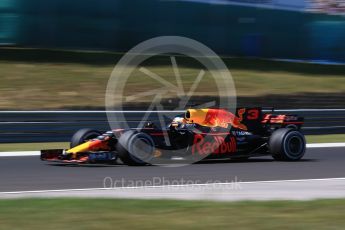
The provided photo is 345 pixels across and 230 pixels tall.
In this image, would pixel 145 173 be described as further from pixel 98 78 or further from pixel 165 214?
pixel 98 78

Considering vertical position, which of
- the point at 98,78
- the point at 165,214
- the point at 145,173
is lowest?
the point at 145,173

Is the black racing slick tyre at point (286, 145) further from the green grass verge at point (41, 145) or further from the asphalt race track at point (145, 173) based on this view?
the green grass verge at point (41, 145)

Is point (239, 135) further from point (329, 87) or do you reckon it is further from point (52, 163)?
point (329, 87)

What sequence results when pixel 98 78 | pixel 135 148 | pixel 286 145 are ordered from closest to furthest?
pixel 135 148, pixel 286 145, pixel 98 78

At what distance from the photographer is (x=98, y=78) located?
2175 cm

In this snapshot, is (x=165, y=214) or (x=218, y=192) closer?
(x=165, y=214)

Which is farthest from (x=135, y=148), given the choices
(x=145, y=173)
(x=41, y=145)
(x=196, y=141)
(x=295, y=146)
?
(x=41, y=145)

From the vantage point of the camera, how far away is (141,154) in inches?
433

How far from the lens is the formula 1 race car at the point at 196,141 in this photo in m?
11.0

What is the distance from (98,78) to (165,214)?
50.8ft

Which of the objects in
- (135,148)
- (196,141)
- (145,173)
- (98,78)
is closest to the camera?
(145,173)

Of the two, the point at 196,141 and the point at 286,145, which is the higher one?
the point at 196,141

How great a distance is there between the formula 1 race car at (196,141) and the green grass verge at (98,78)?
7.74 meters

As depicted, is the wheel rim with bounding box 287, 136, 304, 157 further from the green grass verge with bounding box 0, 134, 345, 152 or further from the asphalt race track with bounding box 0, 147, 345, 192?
the green grass verge with bounding box 0, 134, 345, 152
